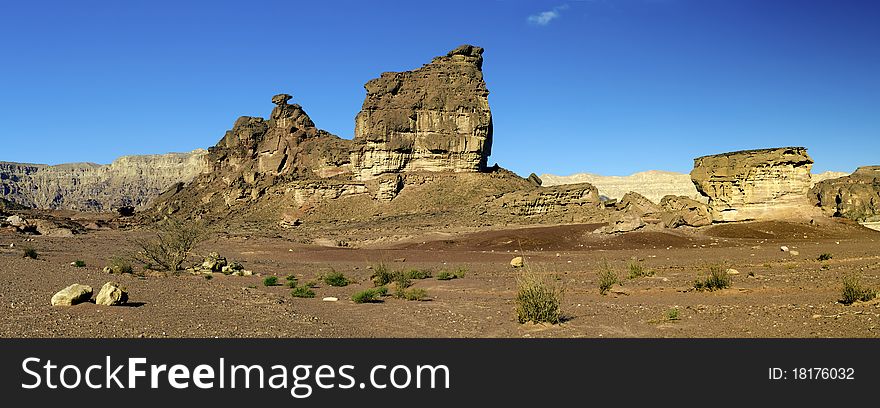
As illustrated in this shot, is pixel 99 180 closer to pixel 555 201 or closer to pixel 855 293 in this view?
pixel 555 201

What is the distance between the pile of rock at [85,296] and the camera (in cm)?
1302

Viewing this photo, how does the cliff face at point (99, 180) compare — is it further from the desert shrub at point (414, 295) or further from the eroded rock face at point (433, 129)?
the desert shrub at point (414, 295)

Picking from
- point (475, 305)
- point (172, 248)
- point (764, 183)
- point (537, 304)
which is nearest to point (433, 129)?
point (764, 183)

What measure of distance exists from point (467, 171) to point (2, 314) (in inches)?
2364

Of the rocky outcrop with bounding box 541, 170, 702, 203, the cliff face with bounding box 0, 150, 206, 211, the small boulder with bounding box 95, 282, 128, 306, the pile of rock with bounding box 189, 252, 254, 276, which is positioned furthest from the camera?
Result: the cliff face with bounding box 0, 150, 206, 211

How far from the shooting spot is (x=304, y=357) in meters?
7.82

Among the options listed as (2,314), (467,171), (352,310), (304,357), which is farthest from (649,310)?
(467,171)

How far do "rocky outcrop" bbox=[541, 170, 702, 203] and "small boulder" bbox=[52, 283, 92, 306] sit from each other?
140 metres

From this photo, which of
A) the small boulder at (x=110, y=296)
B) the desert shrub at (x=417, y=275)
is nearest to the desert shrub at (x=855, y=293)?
the desert shrub at (x=417, y=275)

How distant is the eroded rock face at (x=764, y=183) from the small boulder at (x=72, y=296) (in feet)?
145

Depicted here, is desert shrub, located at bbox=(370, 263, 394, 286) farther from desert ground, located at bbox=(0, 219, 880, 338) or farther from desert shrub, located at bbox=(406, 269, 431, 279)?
desert shrub, located at bbox=(406, 269, 431, 279)

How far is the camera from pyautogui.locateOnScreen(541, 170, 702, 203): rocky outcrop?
6054 inches

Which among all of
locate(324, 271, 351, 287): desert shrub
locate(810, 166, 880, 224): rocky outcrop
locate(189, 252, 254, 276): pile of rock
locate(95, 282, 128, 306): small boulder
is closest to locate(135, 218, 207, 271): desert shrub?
locate(189, 252, 254, 276): pile of rock

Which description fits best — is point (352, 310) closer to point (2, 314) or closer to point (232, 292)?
point (232, 292)
